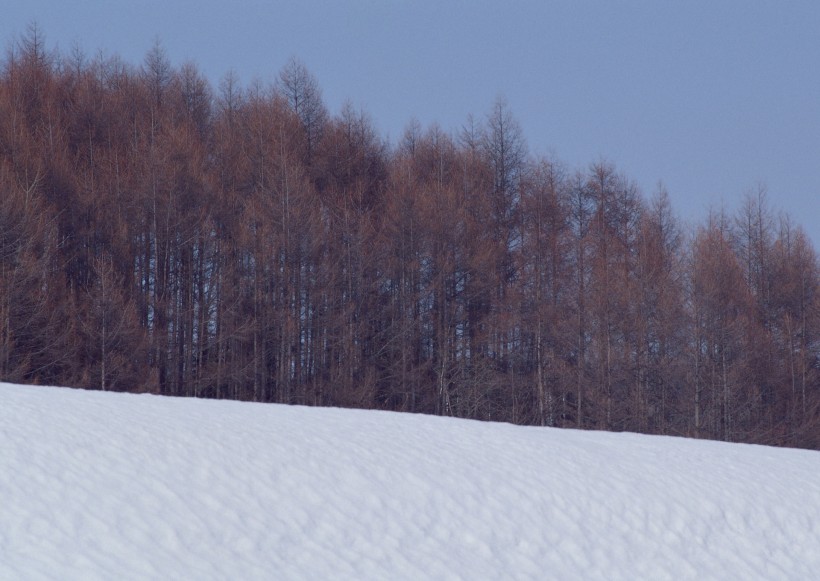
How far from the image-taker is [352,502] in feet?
28.4

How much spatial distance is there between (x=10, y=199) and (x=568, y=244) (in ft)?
73.8

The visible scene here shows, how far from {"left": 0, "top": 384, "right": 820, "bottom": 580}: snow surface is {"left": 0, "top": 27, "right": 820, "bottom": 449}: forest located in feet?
64.7

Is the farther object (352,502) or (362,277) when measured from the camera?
(362,277)

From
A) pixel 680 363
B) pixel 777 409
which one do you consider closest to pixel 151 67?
pixel 680 363

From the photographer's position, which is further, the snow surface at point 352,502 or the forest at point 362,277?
the forest at point 362,277

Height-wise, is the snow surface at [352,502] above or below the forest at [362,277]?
below

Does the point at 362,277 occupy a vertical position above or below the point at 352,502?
above

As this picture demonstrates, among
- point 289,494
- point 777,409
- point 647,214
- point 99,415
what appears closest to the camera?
point 289,494

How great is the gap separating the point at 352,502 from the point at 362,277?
94.4ft

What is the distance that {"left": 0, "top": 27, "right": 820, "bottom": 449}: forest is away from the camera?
3266cm

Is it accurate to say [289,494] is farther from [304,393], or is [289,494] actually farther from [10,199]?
[304,393]

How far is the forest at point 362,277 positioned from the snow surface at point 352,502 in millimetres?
19709

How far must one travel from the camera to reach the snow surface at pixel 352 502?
7074 millimetres

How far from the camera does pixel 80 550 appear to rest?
654 centimetres
